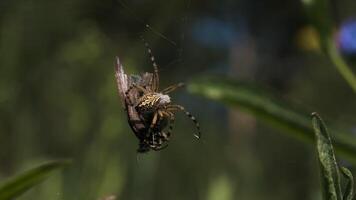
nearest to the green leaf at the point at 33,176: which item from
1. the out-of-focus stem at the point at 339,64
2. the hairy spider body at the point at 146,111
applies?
the hairy spider body at the point at 146,111

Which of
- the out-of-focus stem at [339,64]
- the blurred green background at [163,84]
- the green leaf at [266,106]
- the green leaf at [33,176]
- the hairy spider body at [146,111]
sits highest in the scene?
the blurred green background at [163,84]

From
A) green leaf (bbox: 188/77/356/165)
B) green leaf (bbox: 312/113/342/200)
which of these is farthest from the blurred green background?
green leaf (bbox: 312/113/342/200)

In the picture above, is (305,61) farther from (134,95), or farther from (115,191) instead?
(134,95)

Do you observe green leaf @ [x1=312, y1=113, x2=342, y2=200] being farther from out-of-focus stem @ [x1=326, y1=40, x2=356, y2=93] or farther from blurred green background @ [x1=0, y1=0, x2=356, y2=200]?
blurred green background @ [x1=0, y1=0, x2=356, y2=200]

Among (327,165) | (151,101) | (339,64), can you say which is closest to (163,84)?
(339,64)

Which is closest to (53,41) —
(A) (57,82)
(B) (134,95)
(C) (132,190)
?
(A) (57,82)

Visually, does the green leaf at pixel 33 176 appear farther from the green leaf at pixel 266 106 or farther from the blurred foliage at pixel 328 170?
the green leaf at pixel 266 106
